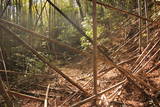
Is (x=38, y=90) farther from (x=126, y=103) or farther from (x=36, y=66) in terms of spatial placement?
(x=126, y=103)

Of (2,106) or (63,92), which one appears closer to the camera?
(2,106)

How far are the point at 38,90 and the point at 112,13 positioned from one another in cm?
520

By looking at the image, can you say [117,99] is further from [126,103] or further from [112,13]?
[112,13]

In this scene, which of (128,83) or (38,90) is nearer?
(128,83)

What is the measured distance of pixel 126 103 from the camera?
2.13 meters

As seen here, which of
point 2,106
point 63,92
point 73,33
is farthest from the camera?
point 73,33

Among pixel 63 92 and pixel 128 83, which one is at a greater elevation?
pixel 128 83

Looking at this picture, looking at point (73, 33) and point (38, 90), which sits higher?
point (73, 33)

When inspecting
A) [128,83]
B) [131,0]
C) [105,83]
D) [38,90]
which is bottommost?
[38,90]

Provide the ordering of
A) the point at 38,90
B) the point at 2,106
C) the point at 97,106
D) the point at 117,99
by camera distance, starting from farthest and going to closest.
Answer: the point at 38,90 < the point at 2,106 < the point at 117,99 < the point at 97,106

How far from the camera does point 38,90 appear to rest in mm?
3412

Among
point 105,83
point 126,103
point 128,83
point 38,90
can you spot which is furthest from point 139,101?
point 38,90

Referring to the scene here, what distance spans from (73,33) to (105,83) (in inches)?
287

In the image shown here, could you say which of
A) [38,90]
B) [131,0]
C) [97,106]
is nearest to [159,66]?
[97,106]
